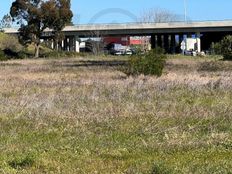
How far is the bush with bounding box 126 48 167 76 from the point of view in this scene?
28.4m

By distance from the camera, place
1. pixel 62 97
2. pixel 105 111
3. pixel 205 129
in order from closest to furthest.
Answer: pixel 205 129
pixel 105 111
pixel 62 97

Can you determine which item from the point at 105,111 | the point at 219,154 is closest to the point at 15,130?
the point at 105,111

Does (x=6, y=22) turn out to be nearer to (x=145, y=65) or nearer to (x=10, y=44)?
(x=10, y=44)

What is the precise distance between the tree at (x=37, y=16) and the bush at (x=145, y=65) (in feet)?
220

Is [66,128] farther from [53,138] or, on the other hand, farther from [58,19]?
[58,19]

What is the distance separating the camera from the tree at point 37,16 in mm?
94494

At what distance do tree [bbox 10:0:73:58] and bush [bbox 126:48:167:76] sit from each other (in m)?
67.0

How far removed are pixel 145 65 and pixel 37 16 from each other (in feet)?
225

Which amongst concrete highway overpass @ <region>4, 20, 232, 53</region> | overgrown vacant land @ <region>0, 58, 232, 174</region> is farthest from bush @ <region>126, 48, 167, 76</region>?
concrete highway overpass @ <region>4, 20, 232, 53</region>

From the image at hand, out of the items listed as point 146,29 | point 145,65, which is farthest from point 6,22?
point 145,65

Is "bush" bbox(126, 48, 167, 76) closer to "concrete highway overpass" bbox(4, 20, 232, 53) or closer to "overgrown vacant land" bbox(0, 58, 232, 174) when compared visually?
"overgrown vacant land" bbox(0, 58, 232, 174)

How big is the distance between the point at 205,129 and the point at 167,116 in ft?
6.19

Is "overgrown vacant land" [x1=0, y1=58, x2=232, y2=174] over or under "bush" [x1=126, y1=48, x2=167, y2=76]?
under

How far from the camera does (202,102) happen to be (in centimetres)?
1605
